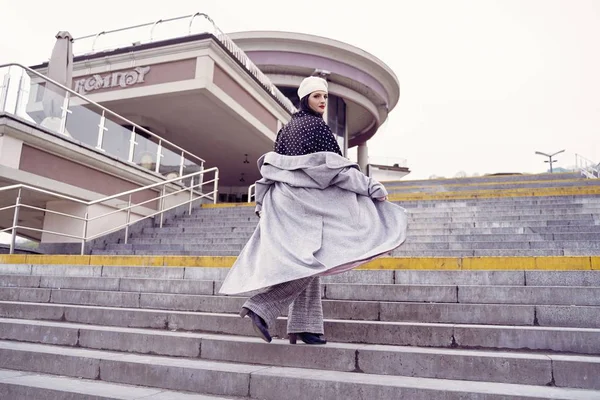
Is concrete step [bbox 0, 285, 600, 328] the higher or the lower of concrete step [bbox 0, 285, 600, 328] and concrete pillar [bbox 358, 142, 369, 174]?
the lower

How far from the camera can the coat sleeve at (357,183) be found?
3201 millimetres

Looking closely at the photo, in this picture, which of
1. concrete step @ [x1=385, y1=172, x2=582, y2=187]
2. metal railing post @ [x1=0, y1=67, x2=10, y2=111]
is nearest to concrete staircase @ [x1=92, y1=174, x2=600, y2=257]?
concrete step @ [x1=385, y1=172, x2=582, y2=187]

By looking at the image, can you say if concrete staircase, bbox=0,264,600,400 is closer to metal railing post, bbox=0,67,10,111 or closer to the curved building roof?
metal railing post, bbox=0,67,10,111

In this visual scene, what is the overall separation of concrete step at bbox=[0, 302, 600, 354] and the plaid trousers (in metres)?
0.38

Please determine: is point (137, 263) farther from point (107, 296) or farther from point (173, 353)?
point (173, 353)

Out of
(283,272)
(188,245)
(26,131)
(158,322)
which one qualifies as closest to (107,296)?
(158,322)

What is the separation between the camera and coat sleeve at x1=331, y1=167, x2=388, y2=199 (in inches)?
126

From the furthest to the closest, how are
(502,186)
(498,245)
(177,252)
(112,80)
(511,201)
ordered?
(112,80) < (502,186) < (511,201) < (177,252) < (498,245)

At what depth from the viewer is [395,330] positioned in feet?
11.2

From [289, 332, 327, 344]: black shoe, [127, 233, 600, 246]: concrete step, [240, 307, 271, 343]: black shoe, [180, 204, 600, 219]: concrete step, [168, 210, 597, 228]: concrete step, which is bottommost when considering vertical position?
[289, 332, 327, 344]: black shoe

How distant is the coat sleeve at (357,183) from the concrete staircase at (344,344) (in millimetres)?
976

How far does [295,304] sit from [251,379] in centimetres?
56

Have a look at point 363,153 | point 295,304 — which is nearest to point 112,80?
point 295,304

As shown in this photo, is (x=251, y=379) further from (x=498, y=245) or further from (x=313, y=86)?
(x=498, y=245)
